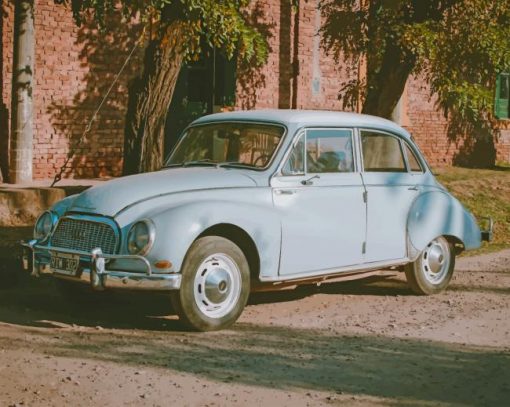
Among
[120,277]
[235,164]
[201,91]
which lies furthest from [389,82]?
[120,277]

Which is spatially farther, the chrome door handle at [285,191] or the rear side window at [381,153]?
the rear side window at [381,153]

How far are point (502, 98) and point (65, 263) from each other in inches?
747

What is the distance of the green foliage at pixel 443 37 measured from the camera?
550 inches

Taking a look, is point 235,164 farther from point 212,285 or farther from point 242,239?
point 212,285

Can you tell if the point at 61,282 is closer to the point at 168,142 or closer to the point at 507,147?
the point at 168,142

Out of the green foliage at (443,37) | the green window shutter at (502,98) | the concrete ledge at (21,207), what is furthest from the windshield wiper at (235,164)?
the green window shutter at (502,98)

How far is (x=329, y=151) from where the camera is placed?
28.0 feet

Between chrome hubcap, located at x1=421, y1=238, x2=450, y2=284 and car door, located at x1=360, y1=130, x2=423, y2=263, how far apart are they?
1.28 feet

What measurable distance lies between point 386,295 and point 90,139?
26.9ft

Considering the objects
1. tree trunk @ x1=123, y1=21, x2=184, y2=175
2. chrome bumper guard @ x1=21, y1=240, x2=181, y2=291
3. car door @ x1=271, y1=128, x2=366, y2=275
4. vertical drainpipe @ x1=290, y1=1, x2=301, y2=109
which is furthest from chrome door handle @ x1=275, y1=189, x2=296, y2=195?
vertical drainpipe @ x1=290, y1=1, x2=301, y2=109

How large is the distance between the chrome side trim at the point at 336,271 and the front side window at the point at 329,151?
0.86 m

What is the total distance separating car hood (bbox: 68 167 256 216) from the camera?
7.41m

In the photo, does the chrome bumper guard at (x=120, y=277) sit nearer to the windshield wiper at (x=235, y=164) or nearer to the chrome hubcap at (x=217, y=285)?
the chrome hubcap at (x=217, y=285)

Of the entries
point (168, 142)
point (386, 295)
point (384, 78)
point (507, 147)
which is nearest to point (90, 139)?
point (168, 142)
